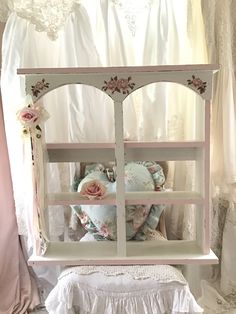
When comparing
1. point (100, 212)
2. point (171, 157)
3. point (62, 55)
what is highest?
point (62, 55)

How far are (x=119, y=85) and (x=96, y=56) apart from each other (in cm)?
39

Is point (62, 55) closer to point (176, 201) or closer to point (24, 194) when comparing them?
point (24, 194)

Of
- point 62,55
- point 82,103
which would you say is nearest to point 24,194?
point 82,103

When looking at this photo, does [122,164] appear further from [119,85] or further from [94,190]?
[119,85]

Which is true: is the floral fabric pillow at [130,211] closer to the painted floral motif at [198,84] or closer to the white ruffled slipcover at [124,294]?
the white ruffled slipcover at [124,294]

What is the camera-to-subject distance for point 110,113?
1958 millimetres

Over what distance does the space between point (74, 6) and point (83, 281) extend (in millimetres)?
1156

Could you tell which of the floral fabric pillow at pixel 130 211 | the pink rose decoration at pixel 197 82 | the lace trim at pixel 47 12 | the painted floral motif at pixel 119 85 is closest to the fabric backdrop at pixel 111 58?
the lace trim at pixel 47 12

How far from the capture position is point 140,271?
159 cm

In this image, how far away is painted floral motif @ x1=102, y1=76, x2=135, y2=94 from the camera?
1.55 metres

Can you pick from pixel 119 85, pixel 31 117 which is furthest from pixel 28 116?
pixel 119 85

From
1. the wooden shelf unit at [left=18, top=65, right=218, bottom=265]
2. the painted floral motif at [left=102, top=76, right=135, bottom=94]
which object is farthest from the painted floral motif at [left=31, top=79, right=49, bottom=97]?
the painted floral motif at [left=102, top=76, right=135, bottom=94]

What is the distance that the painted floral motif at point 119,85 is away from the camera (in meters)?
1.55

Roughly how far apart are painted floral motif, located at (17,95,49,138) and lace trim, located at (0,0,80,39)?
0.41 m
